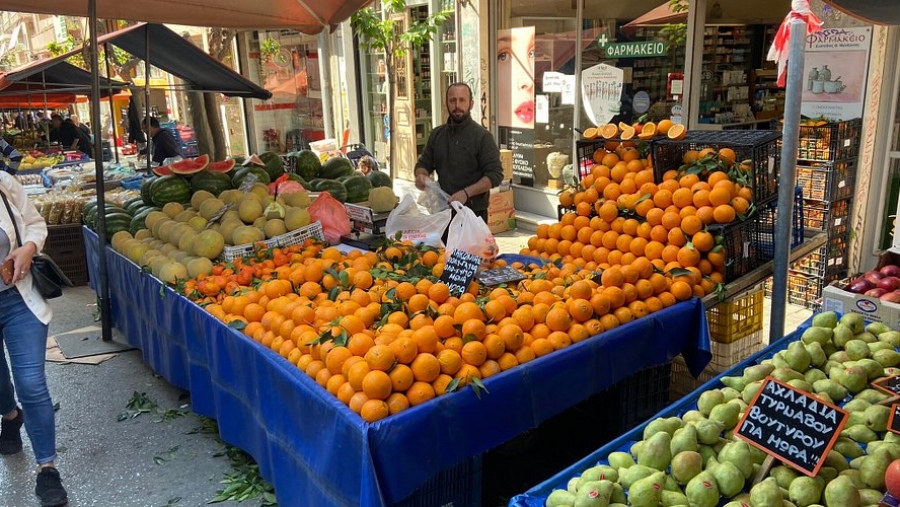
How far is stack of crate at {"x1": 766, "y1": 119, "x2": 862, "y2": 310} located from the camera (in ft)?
19.6

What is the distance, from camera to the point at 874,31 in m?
5.68

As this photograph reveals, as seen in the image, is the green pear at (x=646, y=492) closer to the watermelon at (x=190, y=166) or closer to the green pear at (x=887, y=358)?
the green pear at (x=887, y=358)

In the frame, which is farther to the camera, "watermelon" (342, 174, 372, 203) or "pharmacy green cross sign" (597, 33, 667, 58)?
"pharmacy green cross sign" (597, 33, 667, 58)

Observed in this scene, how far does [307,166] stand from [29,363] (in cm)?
356

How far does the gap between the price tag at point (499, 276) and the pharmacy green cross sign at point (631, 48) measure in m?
5.14

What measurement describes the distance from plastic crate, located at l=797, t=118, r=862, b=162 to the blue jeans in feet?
19.7

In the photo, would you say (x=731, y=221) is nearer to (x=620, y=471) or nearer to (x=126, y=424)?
(x=620, y=471)

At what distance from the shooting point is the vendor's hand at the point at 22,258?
340cm

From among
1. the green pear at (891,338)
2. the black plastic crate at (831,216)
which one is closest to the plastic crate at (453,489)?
the green pear at (891,338)

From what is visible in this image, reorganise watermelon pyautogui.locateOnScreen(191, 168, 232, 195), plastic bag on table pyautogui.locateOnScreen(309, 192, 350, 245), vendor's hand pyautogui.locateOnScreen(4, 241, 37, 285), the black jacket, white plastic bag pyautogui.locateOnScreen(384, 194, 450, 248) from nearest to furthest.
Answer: vendor's hand pyautogui.locateOnScreen(4, 241, 37, 285), white plastic bag pyautogui.locateOnScreen(384, 194, 450, 248), plastic bag on table pyautogui.locateOnScreen(309, 192, 350, 245), the black jacket, watermelon pyautogui.locateOnScreen(191, 168, 232, 195)

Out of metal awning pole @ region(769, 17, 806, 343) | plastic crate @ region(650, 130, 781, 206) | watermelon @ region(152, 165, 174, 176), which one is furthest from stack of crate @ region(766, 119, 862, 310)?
watermelon @ region(152, 165, 174, 176)

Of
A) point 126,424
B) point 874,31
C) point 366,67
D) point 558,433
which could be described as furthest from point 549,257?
point 366,67

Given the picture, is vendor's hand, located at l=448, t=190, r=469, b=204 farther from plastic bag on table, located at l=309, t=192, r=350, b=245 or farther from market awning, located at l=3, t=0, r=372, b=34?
market awning, located at l=3, t=0, r=372, b=34

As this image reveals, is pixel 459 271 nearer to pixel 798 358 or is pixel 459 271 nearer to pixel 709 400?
pixel 709 400
